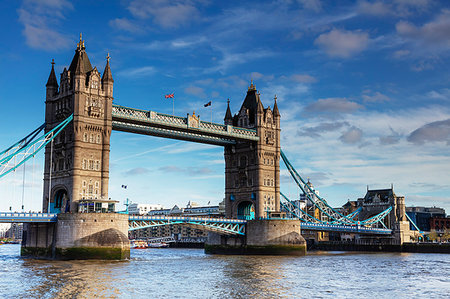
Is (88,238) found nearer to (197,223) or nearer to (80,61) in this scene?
(197,223)

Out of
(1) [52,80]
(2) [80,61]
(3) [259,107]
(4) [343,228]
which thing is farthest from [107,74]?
(4) [343,228]

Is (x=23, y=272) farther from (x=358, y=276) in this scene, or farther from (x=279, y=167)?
(x=279, y=167)

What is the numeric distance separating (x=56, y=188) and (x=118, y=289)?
127ft

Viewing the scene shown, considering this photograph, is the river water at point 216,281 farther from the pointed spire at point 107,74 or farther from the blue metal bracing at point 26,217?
the pointed spire at point 107,74

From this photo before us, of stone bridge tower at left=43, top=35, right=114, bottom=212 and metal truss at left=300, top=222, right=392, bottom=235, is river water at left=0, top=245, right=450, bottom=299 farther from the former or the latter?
metal truss at left=300, top=222, right=392, bottom=235

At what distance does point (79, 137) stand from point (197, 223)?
75.1 ft

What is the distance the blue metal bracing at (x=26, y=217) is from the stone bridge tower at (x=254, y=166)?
3824cm

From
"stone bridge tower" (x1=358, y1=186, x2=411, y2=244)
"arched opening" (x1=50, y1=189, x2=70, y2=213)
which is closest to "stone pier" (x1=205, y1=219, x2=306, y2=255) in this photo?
"arched opening" (x1=50, y1=189, x2=70, y2=213)

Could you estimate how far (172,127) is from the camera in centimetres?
8431

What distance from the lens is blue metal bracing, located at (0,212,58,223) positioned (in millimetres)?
64000

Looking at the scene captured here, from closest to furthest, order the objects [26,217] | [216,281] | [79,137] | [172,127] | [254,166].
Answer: [216,281]
[26,217]
[79,137]
[172,127]
[254,166]

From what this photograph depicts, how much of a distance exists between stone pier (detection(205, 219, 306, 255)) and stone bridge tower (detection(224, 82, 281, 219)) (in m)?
4.46

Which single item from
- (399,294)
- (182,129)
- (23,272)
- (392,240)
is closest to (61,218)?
(23,272)

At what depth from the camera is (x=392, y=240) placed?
124688mm
